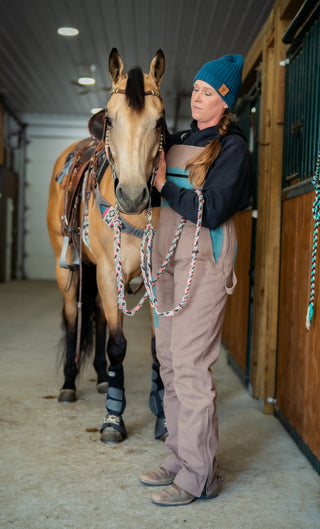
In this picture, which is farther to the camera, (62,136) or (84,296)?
(62,136)

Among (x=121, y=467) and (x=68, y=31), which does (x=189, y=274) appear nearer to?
(x=121, y=467)

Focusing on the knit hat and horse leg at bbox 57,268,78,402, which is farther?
horse leg at bbox 57,268,78,402

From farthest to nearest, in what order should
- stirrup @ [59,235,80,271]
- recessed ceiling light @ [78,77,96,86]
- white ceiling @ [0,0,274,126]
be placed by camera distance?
recessed ceiling light @ [78,77,96,86] → white ceiling @ [0,0,274,126] → stirrup @ [59,235,80,271]

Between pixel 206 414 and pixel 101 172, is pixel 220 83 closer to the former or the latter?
pixel 101 172

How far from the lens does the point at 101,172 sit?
2.60 meters

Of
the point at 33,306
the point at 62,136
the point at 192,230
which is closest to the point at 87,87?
the point at 62,136

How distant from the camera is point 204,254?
1.86 meters

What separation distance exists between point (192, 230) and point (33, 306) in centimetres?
591

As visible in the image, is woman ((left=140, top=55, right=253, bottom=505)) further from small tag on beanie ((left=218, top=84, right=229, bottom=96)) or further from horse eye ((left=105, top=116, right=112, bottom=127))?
horse eye ((left=105, top=116, right=112, bottom=127))

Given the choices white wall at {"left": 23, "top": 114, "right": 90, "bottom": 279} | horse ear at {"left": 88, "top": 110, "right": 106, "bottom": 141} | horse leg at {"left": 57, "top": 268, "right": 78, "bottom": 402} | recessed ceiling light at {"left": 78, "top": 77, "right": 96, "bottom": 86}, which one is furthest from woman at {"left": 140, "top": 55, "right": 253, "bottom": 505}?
white wall at {"left": 23, "top": 114, "right": 90, "bottom": 279}

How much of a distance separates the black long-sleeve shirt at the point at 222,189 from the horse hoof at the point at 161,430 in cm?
114

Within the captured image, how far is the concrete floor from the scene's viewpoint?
1.78m

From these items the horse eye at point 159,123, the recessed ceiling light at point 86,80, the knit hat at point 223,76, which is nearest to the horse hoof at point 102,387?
the horse eye at point 159,123

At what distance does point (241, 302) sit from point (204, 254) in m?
2.03
